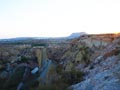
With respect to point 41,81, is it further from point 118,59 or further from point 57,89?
point 118,59

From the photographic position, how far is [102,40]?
138ft

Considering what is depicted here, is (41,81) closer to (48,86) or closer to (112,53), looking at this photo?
(48,86)

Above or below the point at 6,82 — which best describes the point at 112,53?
above

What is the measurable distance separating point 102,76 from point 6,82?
10.2m

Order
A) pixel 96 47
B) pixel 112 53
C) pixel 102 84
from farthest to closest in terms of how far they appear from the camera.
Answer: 1. pixel 96 47
2. pixel 112 53
3. pixel 102 84

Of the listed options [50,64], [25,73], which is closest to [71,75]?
[50,64]

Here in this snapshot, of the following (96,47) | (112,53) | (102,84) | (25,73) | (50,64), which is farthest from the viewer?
(96,47)

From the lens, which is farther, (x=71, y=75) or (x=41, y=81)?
(x=71, y=75)

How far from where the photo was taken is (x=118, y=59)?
22.7 m

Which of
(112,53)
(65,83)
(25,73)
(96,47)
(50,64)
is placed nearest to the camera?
(65,83)

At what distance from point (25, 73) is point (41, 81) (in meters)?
6.38

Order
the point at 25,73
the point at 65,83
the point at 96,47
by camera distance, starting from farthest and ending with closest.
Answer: the point at 96,47 < the point at 25,73 < the point at 65,83

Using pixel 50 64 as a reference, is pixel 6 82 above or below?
below

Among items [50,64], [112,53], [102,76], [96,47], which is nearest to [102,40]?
[96,47]
